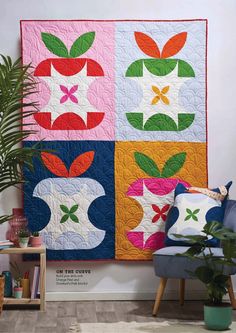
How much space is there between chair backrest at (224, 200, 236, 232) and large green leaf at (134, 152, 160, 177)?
546mm

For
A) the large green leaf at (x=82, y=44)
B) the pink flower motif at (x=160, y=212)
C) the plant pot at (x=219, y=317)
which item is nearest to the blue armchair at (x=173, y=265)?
the plant pot at (x=219, y=317)

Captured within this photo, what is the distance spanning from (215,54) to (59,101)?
46.3 inches

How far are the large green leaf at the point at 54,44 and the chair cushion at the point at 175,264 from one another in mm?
1574

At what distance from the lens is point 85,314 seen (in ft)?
15.3

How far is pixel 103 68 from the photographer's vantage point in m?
5.12

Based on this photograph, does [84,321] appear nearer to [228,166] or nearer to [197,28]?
[228,166]

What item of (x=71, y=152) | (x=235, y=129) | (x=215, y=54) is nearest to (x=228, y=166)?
(x=235, y=129)

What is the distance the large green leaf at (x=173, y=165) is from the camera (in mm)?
5160

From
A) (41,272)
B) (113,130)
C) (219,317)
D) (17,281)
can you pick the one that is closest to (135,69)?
(113,130)

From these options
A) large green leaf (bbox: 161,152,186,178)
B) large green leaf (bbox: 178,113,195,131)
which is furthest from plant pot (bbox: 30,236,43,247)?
large green leaf (bbox: 178,113,195,131)

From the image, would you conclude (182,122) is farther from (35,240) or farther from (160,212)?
(35,240)

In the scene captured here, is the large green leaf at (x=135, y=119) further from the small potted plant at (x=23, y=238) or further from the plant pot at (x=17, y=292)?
the plant pot at (x=17, y=292)

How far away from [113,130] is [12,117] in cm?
75

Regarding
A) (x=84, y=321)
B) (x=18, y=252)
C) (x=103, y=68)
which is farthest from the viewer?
(x=103, y=68)
